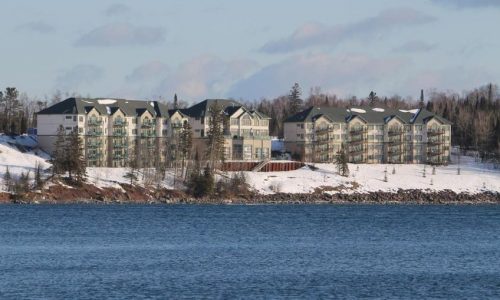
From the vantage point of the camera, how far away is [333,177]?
15462cm

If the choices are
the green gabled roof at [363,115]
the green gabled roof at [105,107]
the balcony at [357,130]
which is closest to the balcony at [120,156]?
the green gabled roof at [105,107]

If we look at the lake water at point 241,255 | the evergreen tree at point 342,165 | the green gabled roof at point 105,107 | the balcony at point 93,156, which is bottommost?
the lake water at point 241,255

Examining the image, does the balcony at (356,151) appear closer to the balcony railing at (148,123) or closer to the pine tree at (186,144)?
the balcony railing at (148,123)

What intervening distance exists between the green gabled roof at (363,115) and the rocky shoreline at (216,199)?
30164 millimetres

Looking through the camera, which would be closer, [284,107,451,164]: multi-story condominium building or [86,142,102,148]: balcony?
[86,142,102,148]: balcony

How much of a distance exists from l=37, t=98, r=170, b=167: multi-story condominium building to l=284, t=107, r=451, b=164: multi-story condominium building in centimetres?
2385

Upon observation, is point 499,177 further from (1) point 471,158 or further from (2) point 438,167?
(1) point 471,158

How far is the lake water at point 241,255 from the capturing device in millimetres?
53562

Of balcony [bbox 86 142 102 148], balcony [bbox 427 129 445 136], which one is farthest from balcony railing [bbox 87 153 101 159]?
balcony [bbox 427 129 445 136]

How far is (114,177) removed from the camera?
5531 inches

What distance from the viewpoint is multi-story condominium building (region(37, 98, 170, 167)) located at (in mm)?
155500

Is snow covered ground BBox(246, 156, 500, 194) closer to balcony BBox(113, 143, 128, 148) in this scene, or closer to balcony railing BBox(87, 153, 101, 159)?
balcony BBox(113, 143, 128, 148)

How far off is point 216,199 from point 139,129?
88.8 feet

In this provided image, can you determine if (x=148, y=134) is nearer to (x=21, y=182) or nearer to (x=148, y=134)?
(x=148, y=134)
